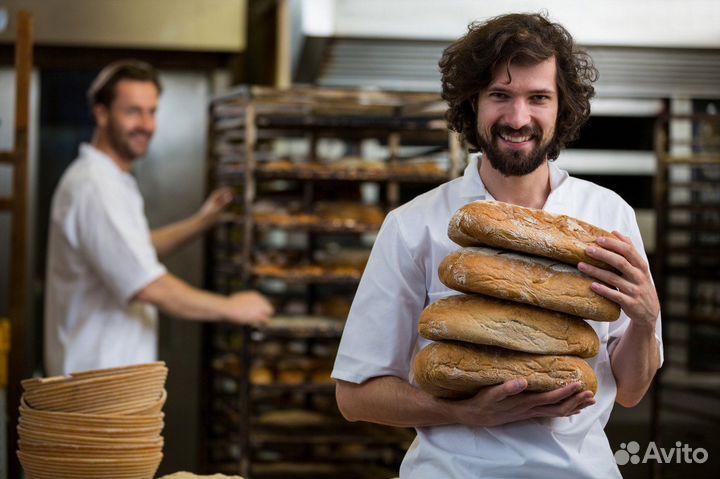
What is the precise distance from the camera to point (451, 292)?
190 centimetres

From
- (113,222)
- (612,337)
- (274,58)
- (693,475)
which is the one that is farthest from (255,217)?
(612,337)

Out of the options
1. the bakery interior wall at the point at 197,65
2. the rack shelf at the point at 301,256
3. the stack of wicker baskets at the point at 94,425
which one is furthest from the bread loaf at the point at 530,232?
the bakery interior wall at the point at 197,65

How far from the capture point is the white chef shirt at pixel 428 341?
5.90 feet

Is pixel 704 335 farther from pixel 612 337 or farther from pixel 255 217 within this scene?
pixel 612 337

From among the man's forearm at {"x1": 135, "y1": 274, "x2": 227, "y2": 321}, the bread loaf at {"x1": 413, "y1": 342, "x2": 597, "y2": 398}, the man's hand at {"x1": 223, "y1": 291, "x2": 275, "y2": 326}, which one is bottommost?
the man's hand at {"x1": 223, "y1": 291, "x2": 275, "y2": 326}

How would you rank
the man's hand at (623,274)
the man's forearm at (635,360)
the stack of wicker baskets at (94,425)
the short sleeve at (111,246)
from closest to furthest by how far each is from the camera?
the man's hand at (623,274)
the man's forearm at (635,360)
the stack of wicker baskets at (94,425)
the short sleeve at (111,246)

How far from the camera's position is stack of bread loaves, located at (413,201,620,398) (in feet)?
5.34

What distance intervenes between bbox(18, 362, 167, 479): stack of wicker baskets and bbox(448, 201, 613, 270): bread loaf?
90 centimetres

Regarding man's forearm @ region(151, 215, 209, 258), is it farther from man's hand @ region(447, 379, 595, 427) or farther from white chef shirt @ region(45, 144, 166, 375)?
man's hand @ region(447, 379, 595, 427)

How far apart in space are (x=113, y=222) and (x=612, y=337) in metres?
2.14

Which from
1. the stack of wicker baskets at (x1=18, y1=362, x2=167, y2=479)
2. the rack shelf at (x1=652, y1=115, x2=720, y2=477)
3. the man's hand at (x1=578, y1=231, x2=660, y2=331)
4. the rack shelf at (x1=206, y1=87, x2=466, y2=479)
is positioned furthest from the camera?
the rack shelf at (x1=652, y1=115, x2=720, y2=477)

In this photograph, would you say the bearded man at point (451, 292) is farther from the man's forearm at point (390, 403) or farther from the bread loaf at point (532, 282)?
the bread loaf at point (532, 282)

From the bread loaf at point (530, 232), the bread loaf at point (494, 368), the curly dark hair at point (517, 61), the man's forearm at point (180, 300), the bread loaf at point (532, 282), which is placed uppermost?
the curly dark hair at point (517, 61)

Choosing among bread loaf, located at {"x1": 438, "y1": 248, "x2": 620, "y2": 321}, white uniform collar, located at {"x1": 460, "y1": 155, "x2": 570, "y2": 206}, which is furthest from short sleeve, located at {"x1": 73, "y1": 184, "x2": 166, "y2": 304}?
bread loaf, located at {"x1": 438, "y1": 248, "x2": 620, "y2": 321}
